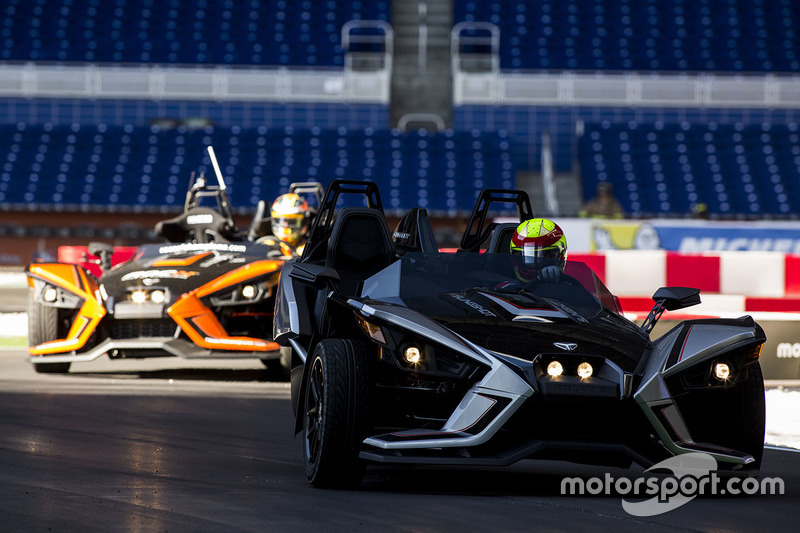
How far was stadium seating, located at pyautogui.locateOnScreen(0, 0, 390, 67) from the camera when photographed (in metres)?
33.1

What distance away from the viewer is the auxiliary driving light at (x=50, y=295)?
456 inches

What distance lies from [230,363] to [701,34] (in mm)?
22901

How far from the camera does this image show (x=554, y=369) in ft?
18.2

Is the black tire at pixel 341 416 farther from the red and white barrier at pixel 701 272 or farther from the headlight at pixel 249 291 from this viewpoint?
the red and white barrier at pixel 701 272

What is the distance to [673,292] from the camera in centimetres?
653

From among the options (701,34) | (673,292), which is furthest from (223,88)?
(673,292)

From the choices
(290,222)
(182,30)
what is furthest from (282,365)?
(182,30)

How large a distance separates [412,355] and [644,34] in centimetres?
2900

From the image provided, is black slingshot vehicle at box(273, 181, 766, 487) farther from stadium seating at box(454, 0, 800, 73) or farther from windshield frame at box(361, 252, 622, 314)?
stadium seating at box(454, 0, 800, 73)

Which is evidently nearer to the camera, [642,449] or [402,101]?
[642,449]

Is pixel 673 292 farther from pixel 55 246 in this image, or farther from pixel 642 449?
pixel 55 246

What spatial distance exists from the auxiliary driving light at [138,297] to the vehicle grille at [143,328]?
0.52 feet

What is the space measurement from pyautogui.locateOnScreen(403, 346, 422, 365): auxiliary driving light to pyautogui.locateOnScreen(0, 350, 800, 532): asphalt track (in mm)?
572

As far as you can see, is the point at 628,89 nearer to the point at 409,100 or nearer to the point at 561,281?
the point at 409,100
